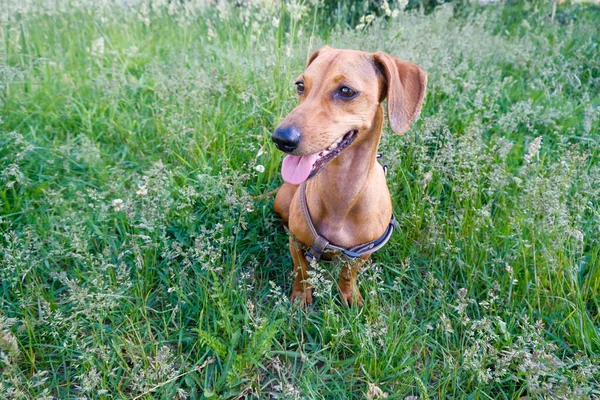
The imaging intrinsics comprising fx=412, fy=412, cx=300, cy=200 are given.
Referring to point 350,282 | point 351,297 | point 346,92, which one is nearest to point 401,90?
point 346,92

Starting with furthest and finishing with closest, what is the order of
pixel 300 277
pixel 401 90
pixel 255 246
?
pixel 255 246 → pixel 300 277 → pixel 401 90

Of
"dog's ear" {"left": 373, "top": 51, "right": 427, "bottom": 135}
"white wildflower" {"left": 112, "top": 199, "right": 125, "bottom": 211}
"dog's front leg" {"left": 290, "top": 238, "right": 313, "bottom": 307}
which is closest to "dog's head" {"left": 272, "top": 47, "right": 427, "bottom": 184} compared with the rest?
"dog's ear" {"left": 373, "top": 51, "right": 427, "bottom": 135}

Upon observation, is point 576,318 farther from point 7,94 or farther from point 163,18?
point 163,18

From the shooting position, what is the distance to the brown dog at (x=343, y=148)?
6.39 ft

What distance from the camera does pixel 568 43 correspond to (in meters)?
5.06

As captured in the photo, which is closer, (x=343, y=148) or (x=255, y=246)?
(x=343, y=148)

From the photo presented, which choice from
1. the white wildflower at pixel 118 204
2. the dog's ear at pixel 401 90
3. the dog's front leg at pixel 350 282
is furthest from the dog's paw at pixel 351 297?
the white wildflower at pixel 118 204

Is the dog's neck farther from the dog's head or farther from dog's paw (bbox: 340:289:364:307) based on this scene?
dog's paw (bbox: 340:289:364:307)

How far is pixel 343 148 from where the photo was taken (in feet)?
6.81

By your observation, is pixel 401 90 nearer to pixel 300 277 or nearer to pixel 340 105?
pixel 340 105

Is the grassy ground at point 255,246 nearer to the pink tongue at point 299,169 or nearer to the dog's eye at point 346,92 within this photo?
the pink tongue at point 299,169

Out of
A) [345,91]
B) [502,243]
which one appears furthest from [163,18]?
[502,243]

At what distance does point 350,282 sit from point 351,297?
13 centimetres

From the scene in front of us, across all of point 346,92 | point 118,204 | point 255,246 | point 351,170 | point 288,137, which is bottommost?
point 255,246
